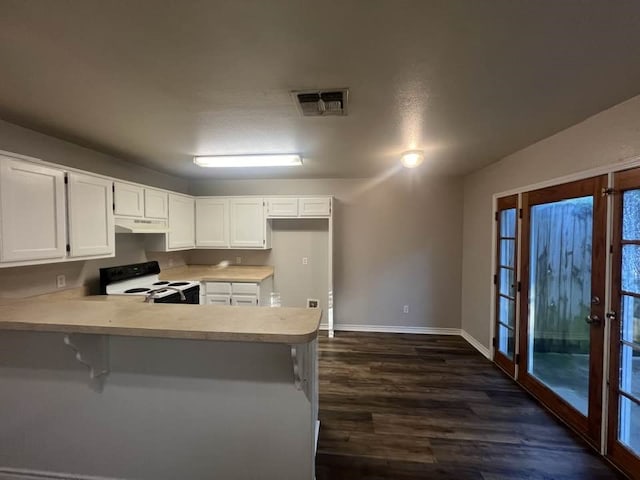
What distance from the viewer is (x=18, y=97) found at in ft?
6.02

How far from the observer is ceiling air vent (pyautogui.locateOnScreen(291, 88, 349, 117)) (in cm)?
175

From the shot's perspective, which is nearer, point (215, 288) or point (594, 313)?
point (594, 313)

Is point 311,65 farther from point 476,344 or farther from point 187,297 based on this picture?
point 476,344

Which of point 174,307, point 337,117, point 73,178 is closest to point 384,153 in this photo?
point 337,117

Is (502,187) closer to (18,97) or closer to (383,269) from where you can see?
(383,269)

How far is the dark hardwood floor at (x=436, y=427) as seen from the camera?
1.94 m

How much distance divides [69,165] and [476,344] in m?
5.38

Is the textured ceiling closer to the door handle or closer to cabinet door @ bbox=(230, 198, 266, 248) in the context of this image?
the door handle

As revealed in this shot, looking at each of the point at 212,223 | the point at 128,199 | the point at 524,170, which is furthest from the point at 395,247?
the point at 128,199

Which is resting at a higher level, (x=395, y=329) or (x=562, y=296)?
(x=562, y=296)

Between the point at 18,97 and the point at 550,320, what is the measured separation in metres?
4.67

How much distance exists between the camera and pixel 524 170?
2.96 metres

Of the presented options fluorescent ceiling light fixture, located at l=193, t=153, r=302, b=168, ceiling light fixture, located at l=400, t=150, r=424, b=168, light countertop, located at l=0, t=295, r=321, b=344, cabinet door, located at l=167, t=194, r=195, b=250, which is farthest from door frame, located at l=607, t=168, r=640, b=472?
cabinet door, located at l=167, t=194, r=195, b=250

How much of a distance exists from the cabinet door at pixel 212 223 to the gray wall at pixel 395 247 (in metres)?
0.81
